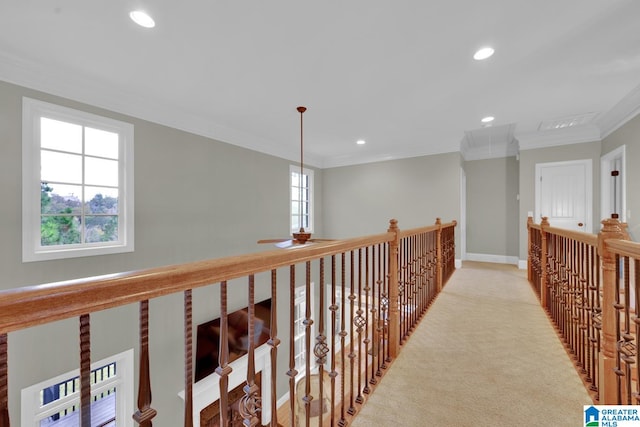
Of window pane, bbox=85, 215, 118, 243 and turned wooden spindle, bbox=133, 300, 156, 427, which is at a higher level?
window pane, bbox=85, 215, 118, 243

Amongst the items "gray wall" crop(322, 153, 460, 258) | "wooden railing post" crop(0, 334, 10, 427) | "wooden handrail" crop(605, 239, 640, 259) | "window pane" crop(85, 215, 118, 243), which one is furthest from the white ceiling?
"wooden railing post" crop(0, 334, 10, 427)

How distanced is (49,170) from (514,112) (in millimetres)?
5962

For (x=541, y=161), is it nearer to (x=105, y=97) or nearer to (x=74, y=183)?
(x=105, y=97)

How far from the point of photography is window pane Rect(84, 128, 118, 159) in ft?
10.2

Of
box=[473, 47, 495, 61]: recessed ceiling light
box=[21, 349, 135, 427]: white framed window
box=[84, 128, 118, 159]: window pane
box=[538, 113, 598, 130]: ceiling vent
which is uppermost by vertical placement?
box=[473, 47, 495, 61]: recessed ceiling light

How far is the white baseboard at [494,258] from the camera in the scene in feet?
19.6

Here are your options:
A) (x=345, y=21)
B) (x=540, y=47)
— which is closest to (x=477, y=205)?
(x=540, y=47)

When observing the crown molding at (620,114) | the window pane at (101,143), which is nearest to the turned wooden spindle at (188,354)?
the window pane at (101,143)

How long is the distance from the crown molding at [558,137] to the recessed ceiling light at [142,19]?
19.4 feet

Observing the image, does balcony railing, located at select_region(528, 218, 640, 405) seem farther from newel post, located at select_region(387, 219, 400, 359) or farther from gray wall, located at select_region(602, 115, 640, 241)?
gray wall, located at select_region(602, 115, 640, 241)

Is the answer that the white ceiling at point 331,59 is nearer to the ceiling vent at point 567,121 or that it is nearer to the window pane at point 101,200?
the ceiling vent at point 567,121

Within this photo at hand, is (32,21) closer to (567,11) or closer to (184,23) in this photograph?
(184,23)

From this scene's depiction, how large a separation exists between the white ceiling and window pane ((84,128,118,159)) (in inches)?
13.0

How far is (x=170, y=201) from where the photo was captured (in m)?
3.74
